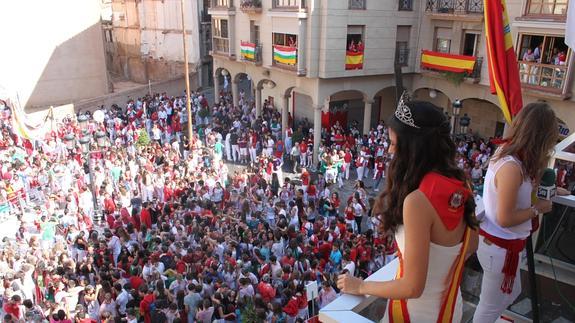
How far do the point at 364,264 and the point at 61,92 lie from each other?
30565 millimetres

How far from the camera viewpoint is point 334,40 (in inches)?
772

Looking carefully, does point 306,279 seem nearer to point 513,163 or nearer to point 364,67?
point 513,163

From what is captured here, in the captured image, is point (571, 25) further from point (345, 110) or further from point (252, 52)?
point (345, 110)

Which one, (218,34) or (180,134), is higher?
(218,34)

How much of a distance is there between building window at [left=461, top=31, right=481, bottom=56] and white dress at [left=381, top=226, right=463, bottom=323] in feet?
64.3

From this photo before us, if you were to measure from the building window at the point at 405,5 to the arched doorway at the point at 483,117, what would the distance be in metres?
4.93

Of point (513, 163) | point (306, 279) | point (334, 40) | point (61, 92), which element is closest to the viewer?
point (513, 163)

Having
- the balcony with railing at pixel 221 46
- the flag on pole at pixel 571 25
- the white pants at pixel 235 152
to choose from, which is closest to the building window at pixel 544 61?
the white pants at pixel 235 152

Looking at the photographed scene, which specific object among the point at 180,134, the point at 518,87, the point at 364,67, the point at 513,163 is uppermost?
the point at 518,87

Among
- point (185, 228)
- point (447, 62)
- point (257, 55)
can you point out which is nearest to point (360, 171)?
point (447, 62)

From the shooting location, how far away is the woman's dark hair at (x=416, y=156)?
87.4 inches

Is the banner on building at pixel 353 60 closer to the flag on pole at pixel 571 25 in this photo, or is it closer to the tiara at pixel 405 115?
the flag on pole at pixel 571 25

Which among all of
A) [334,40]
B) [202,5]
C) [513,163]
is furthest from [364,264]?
[202,5]

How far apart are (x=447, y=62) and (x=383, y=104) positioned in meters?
5.59
